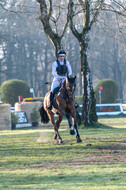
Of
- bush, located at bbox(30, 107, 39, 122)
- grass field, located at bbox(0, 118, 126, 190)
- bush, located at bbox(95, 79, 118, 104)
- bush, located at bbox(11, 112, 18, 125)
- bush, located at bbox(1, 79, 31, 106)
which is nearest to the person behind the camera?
grass field, located at bbox(0, 118, 126, 190)

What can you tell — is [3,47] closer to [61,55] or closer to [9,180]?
[61,55]

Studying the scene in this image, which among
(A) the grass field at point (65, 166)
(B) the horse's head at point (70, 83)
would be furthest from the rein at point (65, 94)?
(A) the grass field at point (65, 166)

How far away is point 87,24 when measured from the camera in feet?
68.6

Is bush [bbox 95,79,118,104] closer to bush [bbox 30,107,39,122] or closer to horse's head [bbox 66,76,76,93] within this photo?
bush [bbox 30,107,39,122]

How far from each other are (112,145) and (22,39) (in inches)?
1953

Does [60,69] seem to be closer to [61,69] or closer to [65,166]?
[61,69]

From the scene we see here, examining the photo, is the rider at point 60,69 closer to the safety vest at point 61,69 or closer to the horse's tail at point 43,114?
the safety vest at point 61,69

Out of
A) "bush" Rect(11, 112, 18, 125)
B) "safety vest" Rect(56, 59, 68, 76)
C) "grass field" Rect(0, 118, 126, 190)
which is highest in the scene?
"safety vest" Rect(56, 59, 68, 76)

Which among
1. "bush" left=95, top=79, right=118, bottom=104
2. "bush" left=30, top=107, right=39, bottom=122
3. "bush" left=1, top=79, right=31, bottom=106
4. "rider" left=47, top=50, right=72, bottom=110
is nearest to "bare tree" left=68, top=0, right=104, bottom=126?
"bush" left=30, top=107, right=39, bottom=122

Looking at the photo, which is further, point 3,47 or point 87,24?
point 3,47

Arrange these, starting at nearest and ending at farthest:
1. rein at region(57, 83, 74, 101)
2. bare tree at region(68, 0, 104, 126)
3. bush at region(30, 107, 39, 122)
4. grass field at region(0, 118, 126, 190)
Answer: grass field at region(0, 118, 126, 190), rein at region(57, 83, 74, 101), bare tree at region(68, 0, 104, 126), bush at region(30, 107, 39, 122)

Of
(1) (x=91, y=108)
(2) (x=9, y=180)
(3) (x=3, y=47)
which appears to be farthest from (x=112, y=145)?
(3) (x=3, y=47)

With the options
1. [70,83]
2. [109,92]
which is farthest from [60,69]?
[109,92]

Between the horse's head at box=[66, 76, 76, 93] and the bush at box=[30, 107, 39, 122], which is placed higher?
the horse's head at box=[66, 76, 76, 93]
